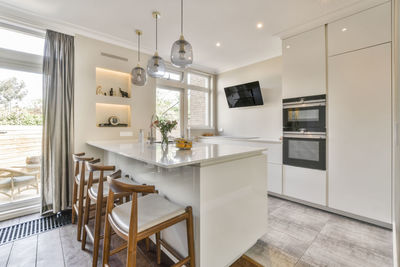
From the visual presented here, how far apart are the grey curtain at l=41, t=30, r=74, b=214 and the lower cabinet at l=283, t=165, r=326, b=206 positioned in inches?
138

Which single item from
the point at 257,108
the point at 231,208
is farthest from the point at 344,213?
the point at 257,108

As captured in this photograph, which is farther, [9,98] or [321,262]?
[9,98]

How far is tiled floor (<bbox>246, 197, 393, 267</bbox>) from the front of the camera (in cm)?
169

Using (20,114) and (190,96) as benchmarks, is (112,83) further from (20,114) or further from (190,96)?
(190,96)

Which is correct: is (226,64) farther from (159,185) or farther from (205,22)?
(159,185)

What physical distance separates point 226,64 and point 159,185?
3.73 metres

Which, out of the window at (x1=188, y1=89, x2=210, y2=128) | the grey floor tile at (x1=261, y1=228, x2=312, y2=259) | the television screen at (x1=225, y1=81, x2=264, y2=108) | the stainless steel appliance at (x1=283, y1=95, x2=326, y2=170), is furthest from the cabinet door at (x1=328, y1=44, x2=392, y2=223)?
the window at (x1=188, y1=89, x2=210, y2=128)

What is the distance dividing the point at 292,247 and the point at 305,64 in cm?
254

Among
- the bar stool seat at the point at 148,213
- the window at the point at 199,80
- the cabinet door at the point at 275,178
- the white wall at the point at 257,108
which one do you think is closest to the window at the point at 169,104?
the window at the point at 199,80

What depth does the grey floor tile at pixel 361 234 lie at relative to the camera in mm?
1875

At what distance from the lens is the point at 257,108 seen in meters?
4.30

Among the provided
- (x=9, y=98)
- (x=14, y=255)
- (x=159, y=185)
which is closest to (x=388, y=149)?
(x=159, y=185)

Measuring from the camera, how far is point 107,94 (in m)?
3.38

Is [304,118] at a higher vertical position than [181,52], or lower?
lower
